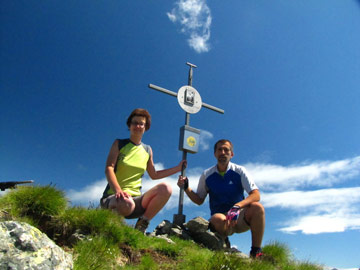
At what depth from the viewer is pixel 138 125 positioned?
5.89m

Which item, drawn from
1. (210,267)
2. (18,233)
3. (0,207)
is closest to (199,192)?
(210,267)

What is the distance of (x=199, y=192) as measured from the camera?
643 cm

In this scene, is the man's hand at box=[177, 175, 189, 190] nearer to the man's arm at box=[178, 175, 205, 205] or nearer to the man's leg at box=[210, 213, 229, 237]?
the man's arm at box=[178, 175, 205, 205]

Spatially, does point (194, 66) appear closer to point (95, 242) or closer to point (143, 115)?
point (143, 115)

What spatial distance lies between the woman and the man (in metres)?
0.82

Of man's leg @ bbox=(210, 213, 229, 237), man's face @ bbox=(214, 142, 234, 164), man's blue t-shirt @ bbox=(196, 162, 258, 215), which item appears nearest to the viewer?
man's leg @ bbox=(210, 213, 229, 237)

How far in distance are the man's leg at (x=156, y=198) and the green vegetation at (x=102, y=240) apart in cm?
44

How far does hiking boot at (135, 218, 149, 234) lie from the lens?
207 inches

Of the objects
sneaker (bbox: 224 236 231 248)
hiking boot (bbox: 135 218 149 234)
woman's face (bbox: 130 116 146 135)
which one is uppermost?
woman's face (bbox: 130 116 146 135)

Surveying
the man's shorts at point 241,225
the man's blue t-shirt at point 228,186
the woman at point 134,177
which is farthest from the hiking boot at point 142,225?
the man's shorts at point 241,225

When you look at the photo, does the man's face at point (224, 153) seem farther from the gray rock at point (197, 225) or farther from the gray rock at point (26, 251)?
the gray rock at point (26, 251)

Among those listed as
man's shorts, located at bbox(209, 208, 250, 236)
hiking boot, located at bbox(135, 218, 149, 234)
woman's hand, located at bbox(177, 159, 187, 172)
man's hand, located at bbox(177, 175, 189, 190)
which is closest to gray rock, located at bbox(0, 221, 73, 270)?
hiking boot, located at bbox(135, 218, 149, 234)

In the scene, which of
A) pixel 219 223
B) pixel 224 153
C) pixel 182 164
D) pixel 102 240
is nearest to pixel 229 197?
pixel 219 223

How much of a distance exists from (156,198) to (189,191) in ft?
4.59
